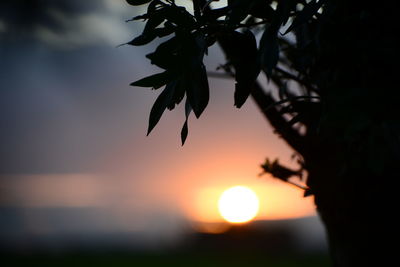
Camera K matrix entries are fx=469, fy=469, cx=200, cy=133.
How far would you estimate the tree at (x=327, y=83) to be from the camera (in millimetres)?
1573

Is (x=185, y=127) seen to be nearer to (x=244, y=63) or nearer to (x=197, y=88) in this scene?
(x=197, y=88)

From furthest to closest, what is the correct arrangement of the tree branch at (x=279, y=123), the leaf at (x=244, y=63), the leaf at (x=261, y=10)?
the tree branch at (x=279, y=123) → the leaf at (x=261, y=10) → the leaf at (x=244, y=63)

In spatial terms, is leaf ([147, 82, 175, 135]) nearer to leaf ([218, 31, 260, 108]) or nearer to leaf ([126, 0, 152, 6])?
leaf ([218, 31, 260, 108])

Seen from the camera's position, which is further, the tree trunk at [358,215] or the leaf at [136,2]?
the tree trunk at [358,215]

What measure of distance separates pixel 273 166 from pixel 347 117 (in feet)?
6.37

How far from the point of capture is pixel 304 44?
2.34m

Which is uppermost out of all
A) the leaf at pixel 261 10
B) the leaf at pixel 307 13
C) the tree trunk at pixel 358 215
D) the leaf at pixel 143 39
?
the leaf at pixel 261 10

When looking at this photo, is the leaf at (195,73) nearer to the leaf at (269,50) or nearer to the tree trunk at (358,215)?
the leaf at (269,50)

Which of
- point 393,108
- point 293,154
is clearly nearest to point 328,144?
point 293,154

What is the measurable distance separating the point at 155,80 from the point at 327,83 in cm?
112

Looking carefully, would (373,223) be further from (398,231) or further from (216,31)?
(216,31)

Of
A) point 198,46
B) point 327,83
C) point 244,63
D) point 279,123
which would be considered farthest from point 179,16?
point 279,123

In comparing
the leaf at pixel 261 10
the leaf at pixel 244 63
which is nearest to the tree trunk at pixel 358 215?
the leaf at pixel 261 10

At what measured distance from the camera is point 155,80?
1.82 metres
